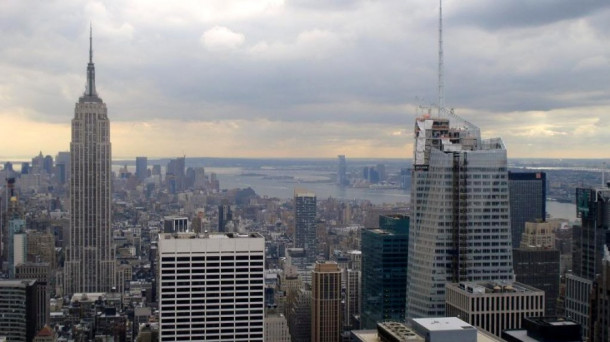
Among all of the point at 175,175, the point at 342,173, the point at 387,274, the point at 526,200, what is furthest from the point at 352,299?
the point at 175,175

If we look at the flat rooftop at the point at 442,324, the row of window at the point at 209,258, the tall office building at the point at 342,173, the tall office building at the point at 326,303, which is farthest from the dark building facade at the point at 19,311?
the flat rooftop at the point at 442,324

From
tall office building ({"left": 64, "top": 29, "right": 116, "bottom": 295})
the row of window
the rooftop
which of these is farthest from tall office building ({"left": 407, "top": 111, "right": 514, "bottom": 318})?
tall office building ({"left": 64, "top": 29, "right": 116, "bottom": 295})

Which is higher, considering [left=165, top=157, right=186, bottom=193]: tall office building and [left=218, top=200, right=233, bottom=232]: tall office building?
[left=165, top=157, right=186, bottom=193]: tall office building

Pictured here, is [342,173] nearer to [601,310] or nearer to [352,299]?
[352,299]

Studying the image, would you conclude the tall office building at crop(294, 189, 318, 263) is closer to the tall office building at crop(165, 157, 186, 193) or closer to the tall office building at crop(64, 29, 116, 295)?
the tall office building at crop(165, 157, 186, 193)

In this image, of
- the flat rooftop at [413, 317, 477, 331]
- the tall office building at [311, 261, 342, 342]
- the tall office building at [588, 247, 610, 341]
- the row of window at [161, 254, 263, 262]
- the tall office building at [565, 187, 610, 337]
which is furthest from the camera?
the tall office building at [311, 261, 342, 342]

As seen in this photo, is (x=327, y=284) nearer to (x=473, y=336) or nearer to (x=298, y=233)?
(x=298, y=233)

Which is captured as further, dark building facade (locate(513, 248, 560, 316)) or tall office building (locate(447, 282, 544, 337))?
dark building facade (locate(513, 248, 560, 316))
